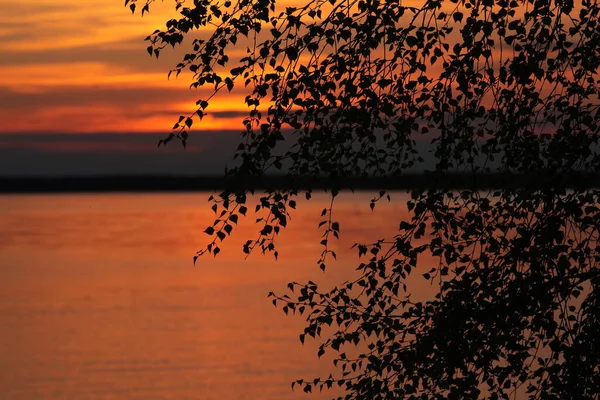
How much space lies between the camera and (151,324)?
3322 centimetres

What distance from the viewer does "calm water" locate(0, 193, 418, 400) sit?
80.1 feet

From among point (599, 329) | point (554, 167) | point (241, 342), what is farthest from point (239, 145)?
point (241, 342)

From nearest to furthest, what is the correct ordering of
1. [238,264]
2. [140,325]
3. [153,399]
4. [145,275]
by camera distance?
[153,399] → [140,325] → [145,275] → [238,264]

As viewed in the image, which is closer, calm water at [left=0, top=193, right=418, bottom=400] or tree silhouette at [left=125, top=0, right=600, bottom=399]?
tree silhouette at [left=125, top=0, right=600, bottom=399]

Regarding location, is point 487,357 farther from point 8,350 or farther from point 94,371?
point 8,350

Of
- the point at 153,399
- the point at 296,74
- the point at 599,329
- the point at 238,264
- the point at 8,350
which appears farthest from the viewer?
the point at 238,264

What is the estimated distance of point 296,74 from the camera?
28.5 ft

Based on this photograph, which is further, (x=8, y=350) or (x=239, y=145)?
(x=8, y=350)

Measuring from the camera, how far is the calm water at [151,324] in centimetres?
2441

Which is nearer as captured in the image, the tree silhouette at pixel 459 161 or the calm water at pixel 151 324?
the tree silhouette at pixel 459 161

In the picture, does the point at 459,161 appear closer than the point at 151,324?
Yes

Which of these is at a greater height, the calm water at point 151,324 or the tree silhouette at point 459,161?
the tree silhouette at point 459,161

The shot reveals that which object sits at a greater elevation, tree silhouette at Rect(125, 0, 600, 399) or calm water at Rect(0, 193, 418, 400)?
tree silhouette at Rect(125, 0, 600, 399)

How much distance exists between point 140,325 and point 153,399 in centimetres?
1061
